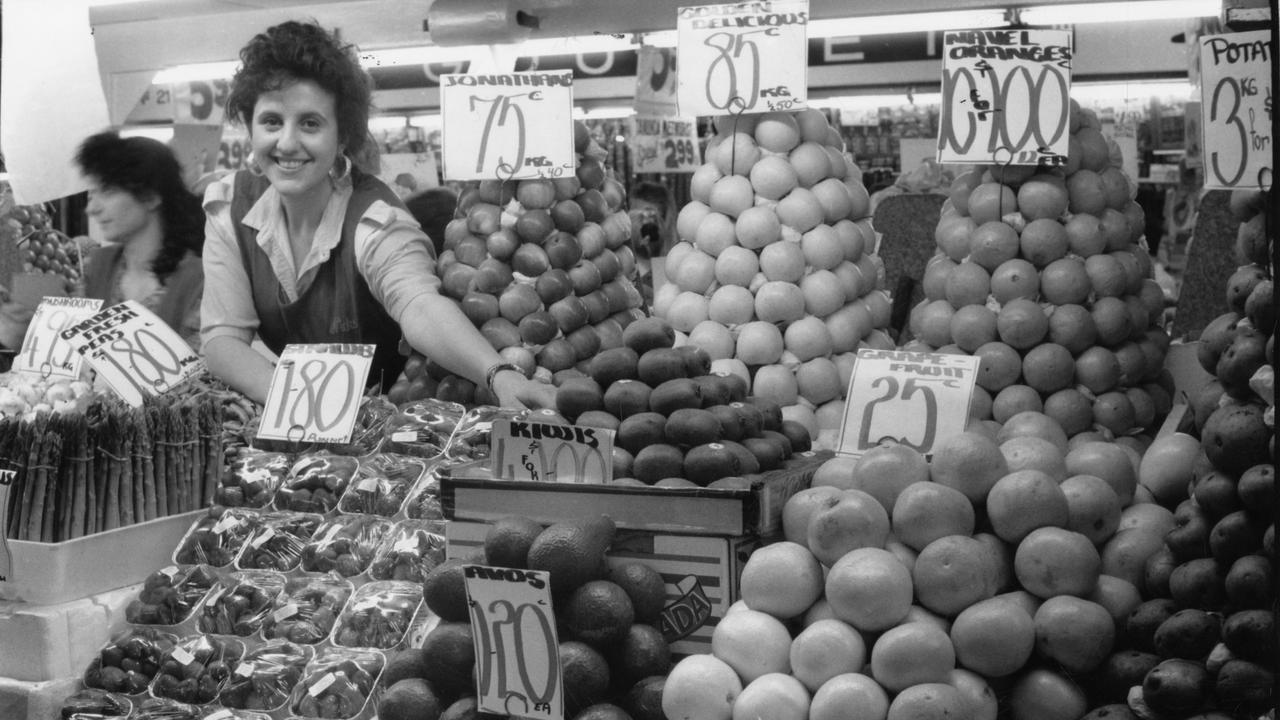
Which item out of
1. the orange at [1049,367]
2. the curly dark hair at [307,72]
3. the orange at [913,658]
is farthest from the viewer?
the curly dark hair at [307,72]

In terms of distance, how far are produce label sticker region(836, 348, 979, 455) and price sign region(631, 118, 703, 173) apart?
5.16 meters

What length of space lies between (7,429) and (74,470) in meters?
0.17

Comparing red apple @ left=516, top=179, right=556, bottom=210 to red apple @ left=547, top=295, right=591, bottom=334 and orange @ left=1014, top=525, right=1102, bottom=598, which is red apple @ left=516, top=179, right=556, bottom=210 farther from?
orange @ left=1014, top=525, right=1102, bottom=598

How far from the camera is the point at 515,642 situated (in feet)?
5.75

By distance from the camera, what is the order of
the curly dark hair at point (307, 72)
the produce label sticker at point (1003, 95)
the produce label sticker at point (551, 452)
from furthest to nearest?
the curly dark hair at point (307, 72)
the produce label sticker at point (1003, 95)
the produce label sticker at point (551, 452)

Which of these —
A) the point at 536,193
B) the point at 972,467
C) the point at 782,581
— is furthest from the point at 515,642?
the point at 536,193

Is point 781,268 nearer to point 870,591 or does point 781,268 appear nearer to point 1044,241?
point 1044,241

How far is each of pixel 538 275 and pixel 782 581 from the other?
1627 millimetres

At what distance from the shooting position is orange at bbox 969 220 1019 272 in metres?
2.83

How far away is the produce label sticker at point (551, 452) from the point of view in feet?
6.64

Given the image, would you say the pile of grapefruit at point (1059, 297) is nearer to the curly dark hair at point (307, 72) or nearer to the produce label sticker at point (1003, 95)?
the produce label sticker at point (1003, 95)

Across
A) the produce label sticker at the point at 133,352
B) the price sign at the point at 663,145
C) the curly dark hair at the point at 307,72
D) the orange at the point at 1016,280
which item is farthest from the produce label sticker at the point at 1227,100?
the price sign at the point at 663,145

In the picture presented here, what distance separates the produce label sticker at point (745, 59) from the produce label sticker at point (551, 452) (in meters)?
1.24

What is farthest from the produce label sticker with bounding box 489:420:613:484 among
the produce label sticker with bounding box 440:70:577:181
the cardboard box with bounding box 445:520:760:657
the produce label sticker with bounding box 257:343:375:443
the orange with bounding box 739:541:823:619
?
the produce label sticker with bounding box 440:70:577:181
